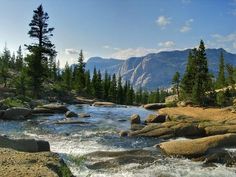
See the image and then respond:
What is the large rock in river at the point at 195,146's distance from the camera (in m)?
22.3

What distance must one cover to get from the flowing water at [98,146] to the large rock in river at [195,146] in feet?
3.24

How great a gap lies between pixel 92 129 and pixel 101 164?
45.0 ft

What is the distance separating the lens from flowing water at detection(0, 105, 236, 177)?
18.2 m

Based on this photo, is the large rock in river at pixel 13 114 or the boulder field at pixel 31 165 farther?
the large rock in river at pixel 13 114

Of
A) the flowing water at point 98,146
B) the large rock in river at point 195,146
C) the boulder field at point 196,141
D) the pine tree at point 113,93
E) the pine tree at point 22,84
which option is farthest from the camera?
the pine tree at point 113,93

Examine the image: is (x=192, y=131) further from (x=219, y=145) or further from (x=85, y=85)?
(x=85, y=85)

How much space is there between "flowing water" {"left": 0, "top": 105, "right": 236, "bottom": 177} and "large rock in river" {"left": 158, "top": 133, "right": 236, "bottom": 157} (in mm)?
987

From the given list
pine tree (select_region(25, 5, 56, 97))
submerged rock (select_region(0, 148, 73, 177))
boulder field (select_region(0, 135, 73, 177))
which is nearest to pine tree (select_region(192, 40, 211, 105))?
pine tree (select_region(25, 5, 56, 97))

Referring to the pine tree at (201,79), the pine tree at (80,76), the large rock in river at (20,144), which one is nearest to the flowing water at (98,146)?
the large rock in river at (20,144)

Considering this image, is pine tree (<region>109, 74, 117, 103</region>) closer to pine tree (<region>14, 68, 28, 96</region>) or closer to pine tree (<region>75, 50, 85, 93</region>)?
pine tree (<region>75, 50, 85, 93</region>)

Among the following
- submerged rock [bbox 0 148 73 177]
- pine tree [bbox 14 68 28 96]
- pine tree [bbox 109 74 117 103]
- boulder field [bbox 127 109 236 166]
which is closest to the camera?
submerged rock [bbox 0 148 73 177]

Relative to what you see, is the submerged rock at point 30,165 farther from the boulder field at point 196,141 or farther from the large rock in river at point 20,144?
the boulder field at point 196,141

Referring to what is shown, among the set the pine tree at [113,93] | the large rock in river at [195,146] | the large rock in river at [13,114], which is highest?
the pine tree at [113,93]

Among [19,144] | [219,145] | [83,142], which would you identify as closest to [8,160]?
[19,144]
